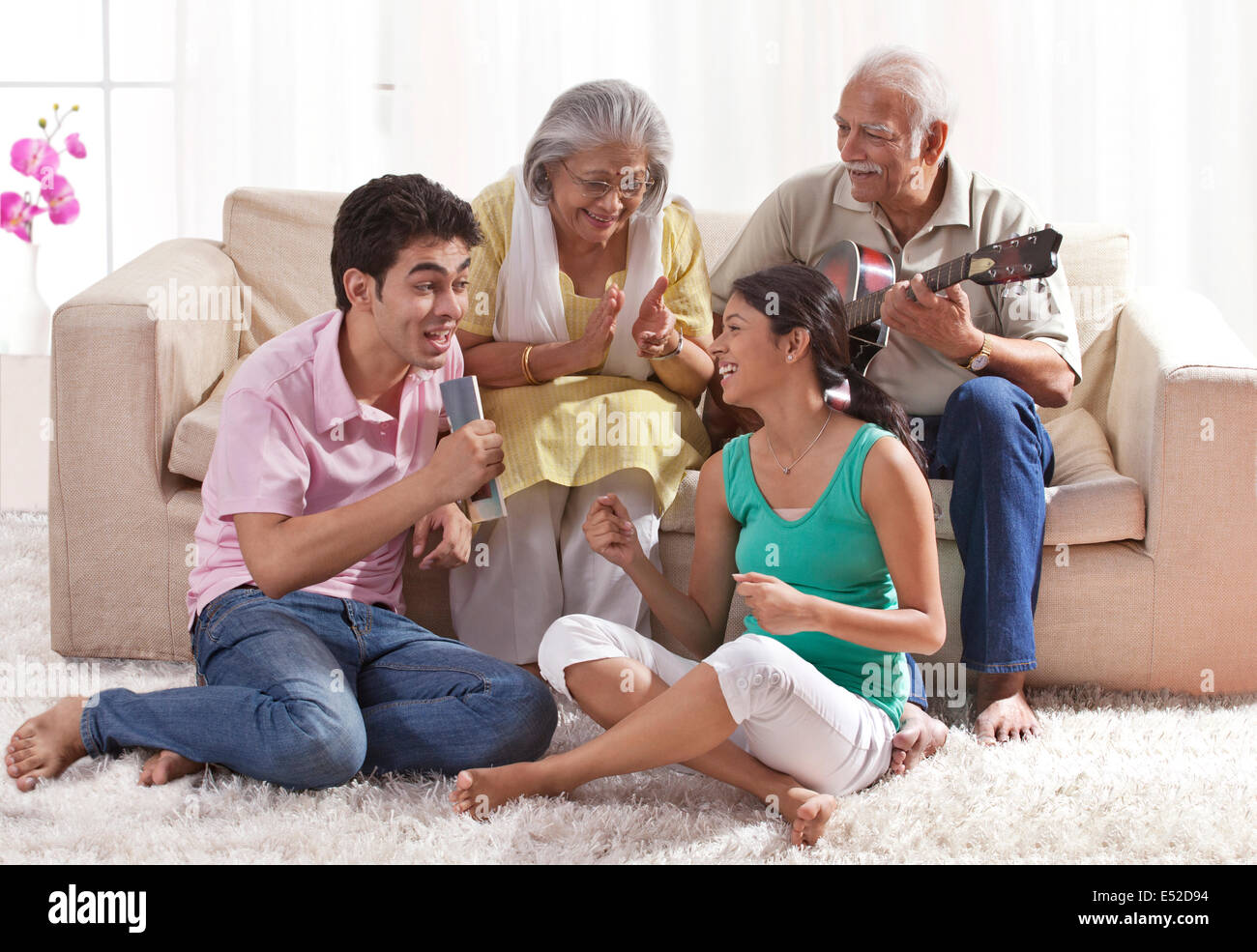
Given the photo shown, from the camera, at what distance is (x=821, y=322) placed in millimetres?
1621

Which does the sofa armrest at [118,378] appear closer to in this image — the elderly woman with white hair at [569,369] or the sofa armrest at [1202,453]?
the elderly woman with white hair at [569,369]

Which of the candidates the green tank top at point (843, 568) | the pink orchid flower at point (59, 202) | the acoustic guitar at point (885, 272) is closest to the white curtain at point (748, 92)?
the pink orchid flower at point (59, 202)

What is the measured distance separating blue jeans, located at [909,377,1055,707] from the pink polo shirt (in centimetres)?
82

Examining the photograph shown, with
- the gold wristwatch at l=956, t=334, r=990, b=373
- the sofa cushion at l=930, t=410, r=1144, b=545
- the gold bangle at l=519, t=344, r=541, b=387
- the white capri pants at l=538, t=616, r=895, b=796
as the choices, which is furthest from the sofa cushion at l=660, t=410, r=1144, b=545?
the white capri pants at l=538, t=616, r=895, b=796

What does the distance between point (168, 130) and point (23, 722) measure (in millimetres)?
2300

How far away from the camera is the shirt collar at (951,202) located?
207 cm

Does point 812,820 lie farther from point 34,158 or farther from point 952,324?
point 34,158

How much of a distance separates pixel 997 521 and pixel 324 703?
1.02 metres

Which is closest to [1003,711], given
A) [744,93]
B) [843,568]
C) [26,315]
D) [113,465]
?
[843,568]

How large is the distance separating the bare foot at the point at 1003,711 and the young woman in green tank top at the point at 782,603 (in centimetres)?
27

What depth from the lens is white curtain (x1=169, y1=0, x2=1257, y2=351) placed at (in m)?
3.24

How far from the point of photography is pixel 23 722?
1.67 meters

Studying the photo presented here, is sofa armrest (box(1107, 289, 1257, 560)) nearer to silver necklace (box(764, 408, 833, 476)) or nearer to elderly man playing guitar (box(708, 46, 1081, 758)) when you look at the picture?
elderly man playing guitar (box(708, 46, 1081, 758))
